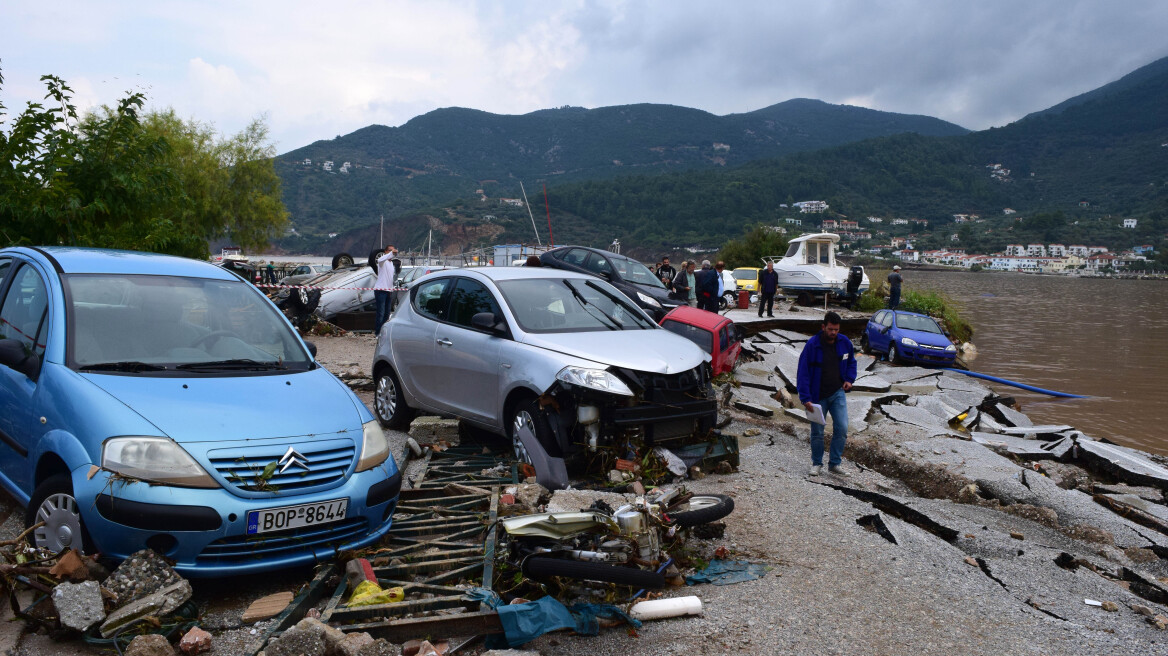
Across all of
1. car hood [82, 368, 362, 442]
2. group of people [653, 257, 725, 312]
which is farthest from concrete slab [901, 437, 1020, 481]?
group of people [653, 257, 725, 312]

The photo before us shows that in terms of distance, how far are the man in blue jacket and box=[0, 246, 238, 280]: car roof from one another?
535 centimetres

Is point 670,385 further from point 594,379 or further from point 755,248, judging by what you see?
point 755,248

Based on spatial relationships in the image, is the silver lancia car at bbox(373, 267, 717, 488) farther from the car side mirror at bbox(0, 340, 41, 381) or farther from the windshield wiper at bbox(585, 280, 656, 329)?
the car side mirror at bbox(0, 340, 41, 381)

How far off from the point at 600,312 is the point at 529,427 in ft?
5.11

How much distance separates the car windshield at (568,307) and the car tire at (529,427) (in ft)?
2.32

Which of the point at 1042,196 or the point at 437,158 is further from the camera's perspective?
the point at 437,158

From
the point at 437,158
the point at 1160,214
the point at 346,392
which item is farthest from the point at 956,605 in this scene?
the point at 437,158

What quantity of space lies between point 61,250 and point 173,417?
2248 millimetres

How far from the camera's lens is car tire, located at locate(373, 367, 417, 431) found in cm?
809

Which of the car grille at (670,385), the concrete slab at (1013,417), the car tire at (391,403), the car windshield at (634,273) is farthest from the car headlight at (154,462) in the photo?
→ the concrete slab at (1013,417)

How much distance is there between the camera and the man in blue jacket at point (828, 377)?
7.68 metres

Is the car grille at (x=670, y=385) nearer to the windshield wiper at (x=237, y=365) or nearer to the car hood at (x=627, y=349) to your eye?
the car hood at (x=627, y=349)

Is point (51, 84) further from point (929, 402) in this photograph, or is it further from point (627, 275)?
point (929, 402)

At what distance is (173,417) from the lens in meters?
3.93
